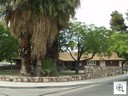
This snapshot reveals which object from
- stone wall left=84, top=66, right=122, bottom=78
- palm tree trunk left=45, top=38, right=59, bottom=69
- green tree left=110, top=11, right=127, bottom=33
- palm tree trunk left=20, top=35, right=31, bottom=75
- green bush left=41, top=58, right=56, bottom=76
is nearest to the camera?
green bush left=41, top=58, right=56, bottom=76

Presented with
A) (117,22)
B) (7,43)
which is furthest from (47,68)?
(117,22)

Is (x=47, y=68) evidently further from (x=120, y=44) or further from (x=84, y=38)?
(x=120, y=44)

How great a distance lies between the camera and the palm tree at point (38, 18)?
30000mm

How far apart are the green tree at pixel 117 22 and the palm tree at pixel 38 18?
51.1m

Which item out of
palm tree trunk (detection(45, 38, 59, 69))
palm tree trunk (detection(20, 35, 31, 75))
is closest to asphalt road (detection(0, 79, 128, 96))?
palm tree trunk (detection(20, 35, 31, 75))

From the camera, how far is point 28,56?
3278 cm

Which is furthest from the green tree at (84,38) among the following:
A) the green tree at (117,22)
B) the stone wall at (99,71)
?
the green tree at (117,22)

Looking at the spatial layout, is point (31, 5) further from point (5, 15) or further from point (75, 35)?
point (75, 35)

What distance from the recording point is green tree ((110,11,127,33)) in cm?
8162

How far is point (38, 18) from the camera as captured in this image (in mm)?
30281

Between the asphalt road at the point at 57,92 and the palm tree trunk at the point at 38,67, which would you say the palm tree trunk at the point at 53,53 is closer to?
the palm tree trunk at the point at 38,67

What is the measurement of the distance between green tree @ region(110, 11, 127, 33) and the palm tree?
5114cm

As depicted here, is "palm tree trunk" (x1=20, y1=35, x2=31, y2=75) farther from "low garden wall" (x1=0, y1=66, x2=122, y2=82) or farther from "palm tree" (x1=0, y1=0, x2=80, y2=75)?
"low garden wall" (x1=0, y1=66, x2=122, y2=82)

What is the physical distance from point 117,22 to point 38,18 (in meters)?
55.3
